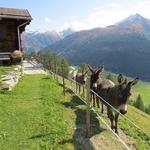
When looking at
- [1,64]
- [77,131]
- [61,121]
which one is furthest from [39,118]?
[1,64]

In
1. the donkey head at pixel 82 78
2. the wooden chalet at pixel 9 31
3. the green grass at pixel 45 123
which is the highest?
the wooden chalet at pixel 9 31

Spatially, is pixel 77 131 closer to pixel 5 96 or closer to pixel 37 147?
pixel 37 147

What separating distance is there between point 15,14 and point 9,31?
2065 mm

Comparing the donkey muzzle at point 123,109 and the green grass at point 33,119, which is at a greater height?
the donkey muzzle at point 123,109

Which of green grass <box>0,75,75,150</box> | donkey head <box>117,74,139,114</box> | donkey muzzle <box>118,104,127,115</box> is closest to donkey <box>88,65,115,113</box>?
green grass <box>0,75,75,150</box>

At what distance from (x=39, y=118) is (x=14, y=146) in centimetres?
402

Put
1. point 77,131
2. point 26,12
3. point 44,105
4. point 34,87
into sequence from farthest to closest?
point 26,12, point 34,87, point 44,105, point 77,131

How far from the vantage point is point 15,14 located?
38.3m

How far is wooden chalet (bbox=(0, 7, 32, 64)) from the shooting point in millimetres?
37666

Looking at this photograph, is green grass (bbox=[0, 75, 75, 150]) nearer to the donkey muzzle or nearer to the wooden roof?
the donkey muzzle

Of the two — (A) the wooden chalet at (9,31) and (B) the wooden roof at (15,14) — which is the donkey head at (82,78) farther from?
(B) the wooden roof at (15,14)

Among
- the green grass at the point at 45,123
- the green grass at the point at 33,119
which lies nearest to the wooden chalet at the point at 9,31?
the green grass at the point at 33,119

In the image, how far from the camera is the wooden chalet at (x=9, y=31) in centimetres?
3767

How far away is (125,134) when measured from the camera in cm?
1752
